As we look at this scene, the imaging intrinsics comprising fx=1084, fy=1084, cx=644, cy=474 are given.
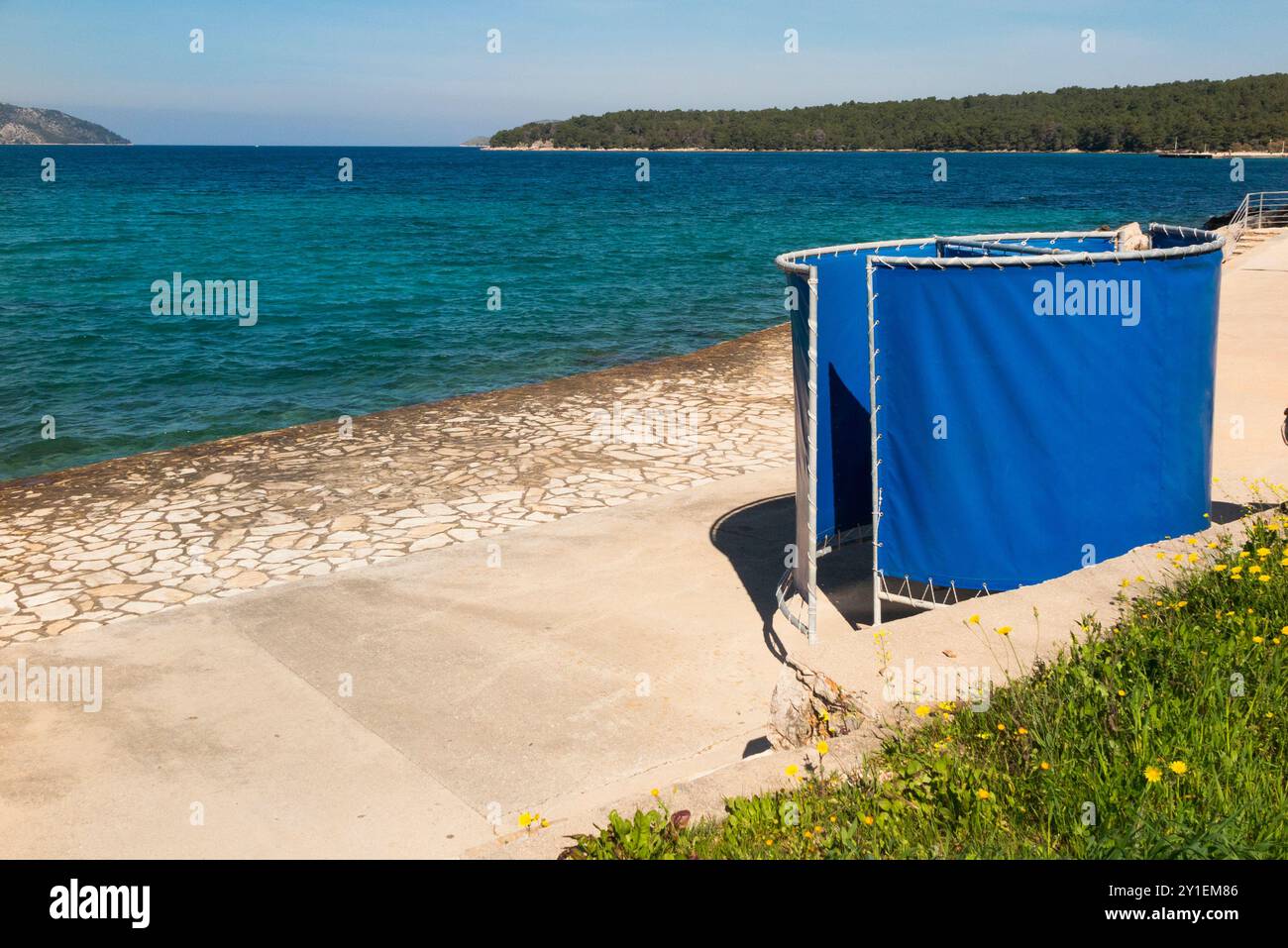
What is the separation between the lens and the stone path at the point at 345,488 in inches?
381

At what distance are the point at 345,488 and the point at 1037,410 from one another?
811 cm

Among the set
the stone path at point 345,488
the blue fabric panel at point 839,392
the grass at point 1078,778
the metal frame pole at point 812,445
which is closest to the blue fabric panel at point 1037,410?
the metal frame pole at point 812,445

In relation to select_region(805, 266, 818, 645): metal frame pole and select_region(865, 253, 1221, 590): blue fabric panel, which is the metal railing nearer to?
select_region(865, 253, 1221, 590): blue fabric panel

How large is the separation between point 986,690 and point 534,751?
Answer: 274 centimetres

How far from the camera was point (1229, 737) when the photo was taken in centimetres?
422

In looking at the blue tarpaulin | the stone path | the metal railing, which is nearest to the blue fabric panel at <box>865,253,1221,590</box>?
the blue tarpaulin

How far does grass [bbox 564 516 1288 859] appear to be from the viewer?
378 cm

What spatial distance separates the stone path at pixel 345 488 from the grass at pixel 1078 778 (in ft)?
20.8

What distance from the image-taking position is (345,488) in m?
12.3

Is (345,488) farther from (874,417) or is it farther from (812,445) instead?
(874,417)

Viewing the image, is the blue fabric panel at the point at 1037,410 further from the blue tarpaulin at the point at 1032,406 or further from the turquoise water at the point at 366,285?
the turquoise water at the point at 366,285

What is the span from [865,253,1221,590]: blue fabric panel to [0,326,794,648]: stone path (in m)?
4.89

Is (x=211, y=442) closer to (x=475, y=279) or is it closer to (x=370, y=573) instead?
(x=370, y=573)

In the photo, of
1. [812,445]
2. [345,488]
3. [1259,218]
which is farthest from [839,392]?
[1259,218]
